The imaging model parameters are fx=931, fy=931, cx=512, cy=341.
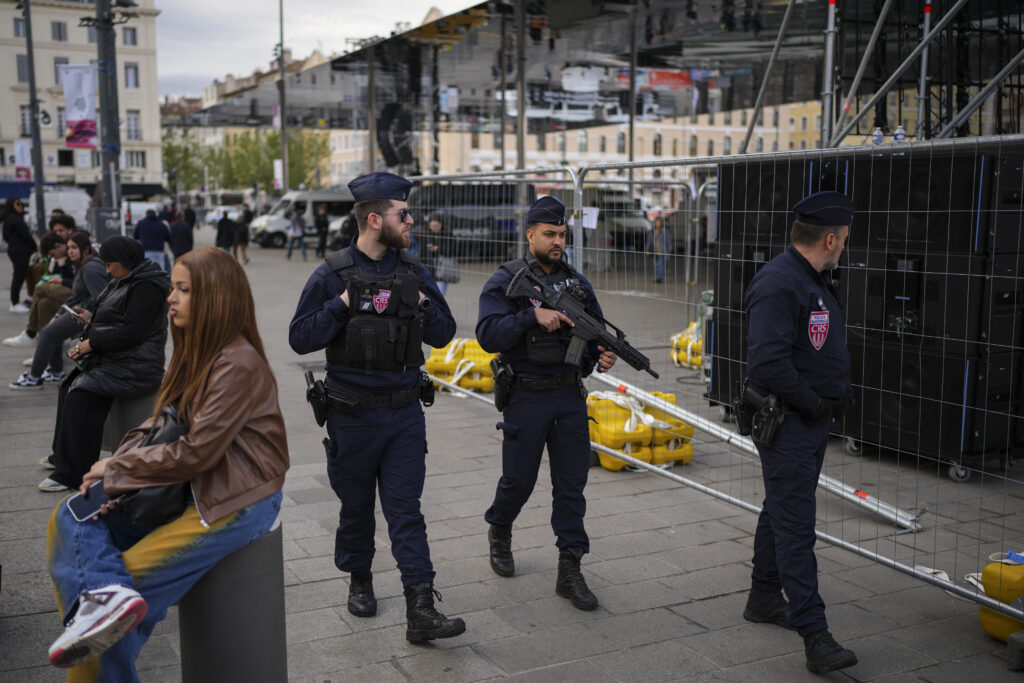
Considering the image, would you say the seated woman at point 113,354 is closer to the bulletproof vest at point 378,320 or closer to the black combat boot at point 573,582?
the bulletproof vest at point 378,320

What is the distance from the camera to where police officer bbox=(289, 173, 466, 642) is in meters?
4.23

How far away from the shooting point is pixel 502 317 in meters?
4.75

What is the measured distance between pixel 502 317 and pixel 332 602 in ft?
5.47

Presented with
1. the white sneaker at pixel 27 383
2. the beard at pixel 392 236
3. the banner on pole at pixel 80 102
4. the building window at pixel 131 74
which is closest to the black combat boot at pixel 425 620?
the beard at pixel 392 236

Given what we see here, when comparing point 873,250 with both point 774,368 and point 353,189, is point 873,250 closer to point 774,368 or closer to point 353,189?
point 774,368

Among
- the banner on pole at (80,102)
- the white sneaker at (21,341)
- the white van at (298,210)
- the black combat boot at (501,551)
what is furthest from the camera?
the white van at (298,210)

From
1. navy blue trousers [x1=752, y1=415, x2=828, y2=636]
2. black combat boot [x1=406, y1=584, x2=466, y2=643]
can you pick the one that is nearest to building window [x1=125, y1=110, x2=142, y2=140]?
black combat boot [x1=406, y1=584, x2=466, y2=643]

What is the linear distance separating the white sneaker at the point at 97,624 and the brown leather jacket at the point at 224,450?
333 millimetres

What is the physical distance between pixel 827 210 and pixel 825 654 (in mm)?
1860

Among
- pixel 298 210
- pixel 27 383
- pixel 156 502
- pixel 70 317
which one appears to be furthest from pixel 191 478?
pixel 298 210

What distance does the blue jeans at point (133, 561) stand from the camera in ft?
9.32

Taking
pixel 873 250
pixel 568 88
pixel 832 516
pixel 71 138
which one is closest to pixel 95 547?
pixel 832 516

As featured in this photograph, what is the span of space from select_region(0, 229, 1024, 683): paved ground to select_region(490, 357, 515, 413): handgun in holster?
98cm

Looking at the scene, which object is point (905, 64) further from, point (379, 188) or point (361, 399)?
point (361, 399)
